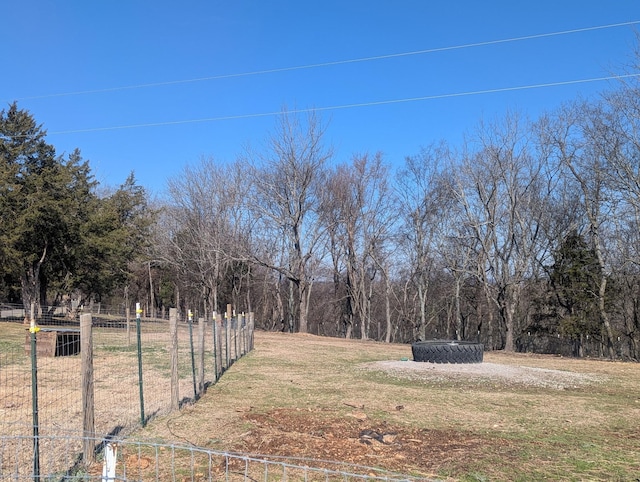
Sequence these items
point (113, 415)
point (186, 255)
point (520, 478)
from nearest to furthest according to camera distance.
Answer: point (520, 478) < point (113, 415) < point (186, 255)

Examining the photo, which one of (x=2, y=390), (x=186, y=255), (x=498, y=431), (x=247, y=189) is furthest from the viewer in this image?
(x=186, y=255)

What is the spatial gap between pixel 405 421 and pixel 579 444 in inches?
80.6

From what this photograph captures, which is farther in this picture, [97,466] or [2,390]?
[2,390]

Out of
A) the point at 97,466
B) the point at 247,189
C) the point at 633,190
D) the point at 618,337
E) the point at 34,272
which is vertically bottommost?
the point at 618,337

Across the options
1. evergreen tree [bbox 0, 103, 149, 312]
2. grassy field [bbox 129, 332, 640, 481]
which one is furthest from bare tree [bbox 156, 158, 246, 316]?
grassy field [bbox 129, 332, 640, 481]

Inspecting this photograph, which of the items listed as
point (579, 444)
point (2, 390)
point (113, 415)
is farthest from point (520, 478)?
point (2, 390)

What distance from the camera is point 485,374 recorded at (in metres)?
11.9

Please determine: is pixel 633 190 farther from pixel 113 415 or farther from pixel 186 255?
pixel 186 255

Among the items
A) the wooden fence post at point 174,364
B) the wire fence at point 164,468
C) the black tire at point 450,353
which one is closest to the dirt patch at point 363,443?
the wire fence at point 164,468

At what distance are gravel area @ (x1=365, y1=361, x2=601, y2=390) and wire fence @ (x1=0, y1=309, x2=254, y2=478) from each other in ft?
13.4

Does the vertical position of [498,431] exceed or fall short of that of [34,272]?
it falls short

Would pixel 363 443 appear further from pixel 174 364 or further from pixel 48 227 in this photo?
pixel 48 227

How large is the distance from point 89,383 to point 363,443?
9.34 feet

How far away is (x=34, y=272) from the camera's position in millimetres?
26031
